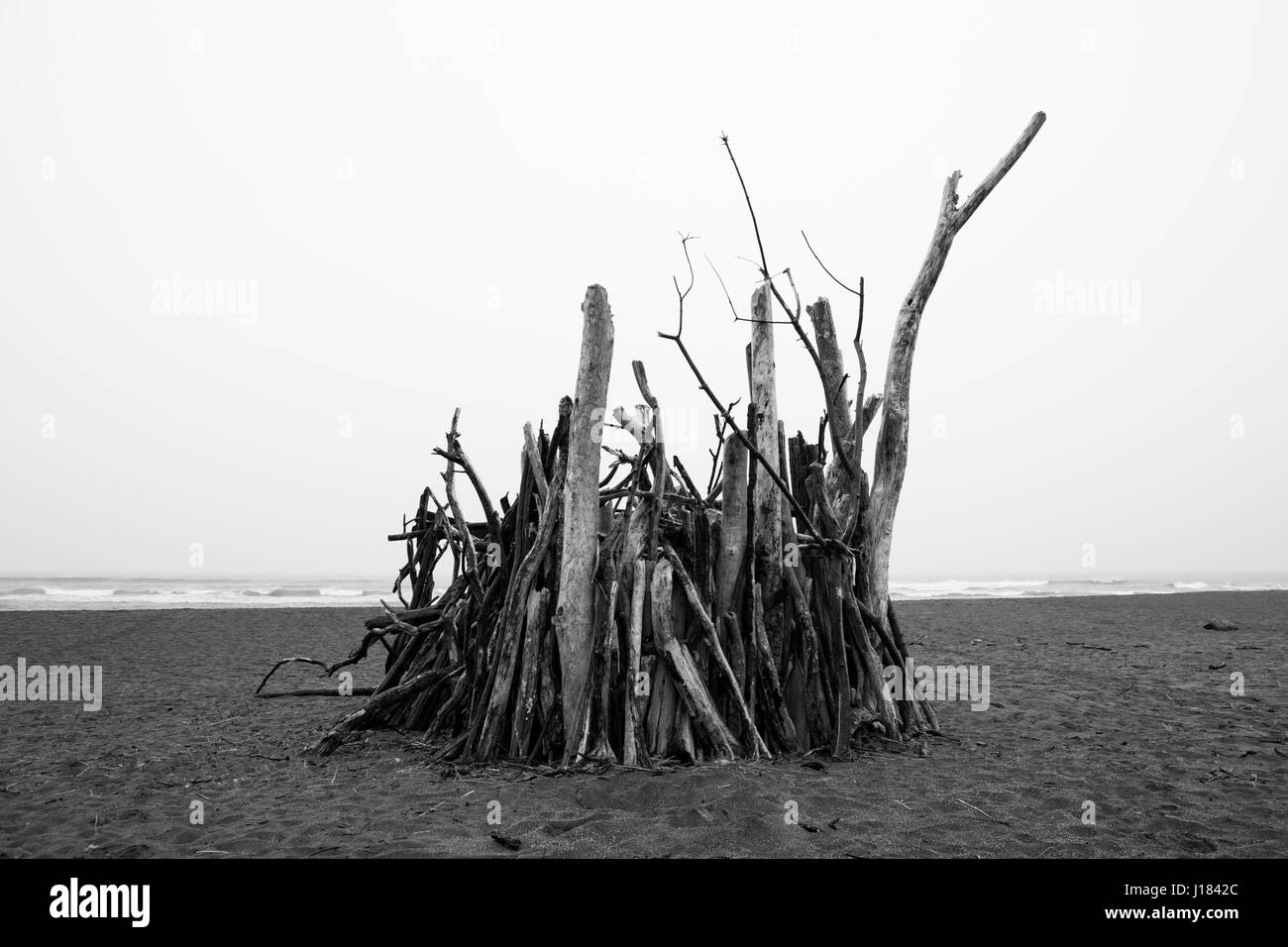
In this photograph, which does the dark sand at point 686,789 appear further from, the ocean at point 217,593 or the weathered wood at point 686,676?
the ocean at point 217,593

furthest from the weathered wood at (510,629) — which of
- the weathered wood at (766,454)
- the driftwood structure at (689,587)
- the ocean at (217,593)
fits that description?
the ocean at (217,593)

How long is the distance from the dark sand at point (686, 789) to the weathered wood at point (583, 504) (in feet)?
2.73

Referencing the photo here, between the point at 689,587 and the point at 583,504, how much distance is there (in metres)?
0.99

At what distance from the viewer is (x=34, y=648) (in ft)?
49.5

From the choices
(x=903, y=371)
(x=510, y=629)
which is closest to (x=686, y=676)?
(x=510, y=629)

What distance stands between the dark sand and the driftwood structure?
0.41m

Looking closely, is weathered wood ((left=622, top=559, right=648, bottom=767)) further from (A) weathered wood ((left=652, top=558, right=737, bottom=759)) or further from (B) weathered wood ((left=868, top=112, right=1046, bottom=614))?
(B) weathered wood ((left=868, top=112, right=1046, bottom=614))

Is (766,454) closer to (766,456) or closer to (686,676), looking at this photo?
(766,456)

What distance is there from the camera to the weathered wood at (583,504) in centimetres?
565

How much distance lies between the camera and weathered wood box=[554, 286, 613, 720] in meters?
5.65

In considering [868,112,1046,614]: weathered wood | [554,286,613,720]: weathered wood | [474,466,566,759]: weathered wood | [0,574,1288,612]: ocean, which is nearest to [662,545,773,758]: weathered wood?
[554,286,613,720]: weathered wood

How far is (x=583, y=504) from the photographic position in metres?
5.85
